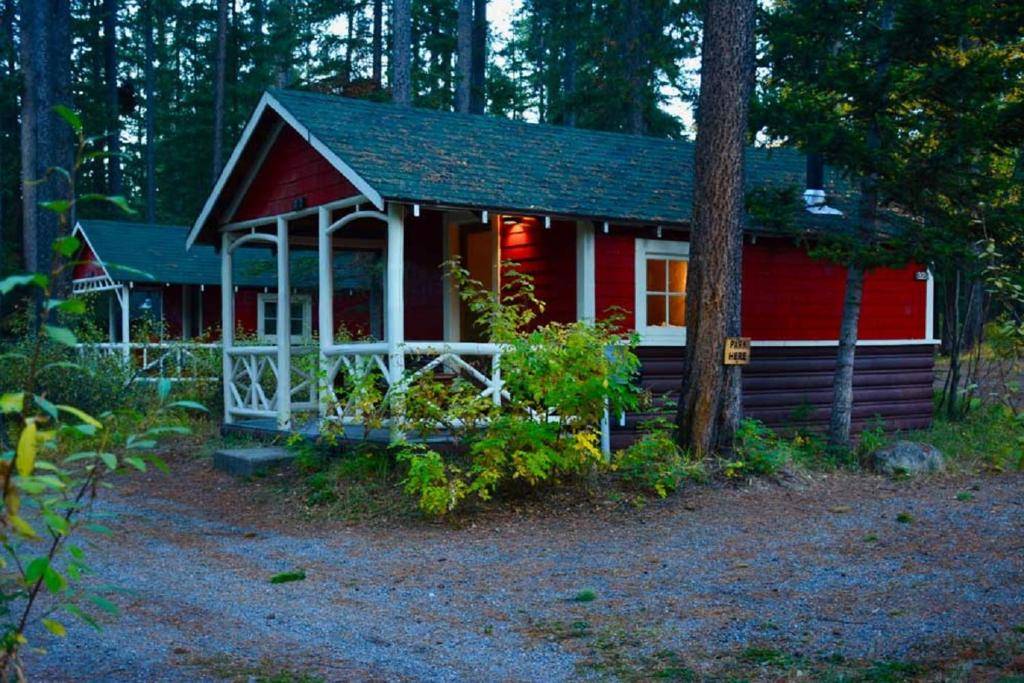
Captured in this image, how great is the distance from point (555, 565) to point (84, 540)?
4.14m

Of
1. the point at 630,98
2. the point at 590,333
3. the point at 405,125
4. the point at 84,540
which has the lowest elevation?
the point at 84,540

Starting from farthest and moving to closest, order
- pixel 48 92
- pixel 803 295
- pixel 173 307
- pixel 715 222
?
pixel 173 307 → pixel 48 92 → pixel 803 295 → pixel 715 222

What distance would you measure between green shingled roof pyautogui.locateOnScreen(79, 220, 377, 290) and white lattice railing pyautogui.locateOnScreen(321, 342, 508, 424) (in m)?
11.8

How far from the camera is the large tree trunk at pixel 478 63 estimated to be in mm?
34062

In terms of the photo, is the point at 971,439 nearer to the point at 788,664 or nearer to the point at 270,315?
the point at 788,664

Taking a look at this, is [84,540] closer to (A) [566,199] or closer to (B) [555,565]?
(B) [555,565]

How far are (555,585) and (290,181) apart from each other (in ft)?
27.1

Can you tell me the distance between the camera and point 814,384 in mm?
15883

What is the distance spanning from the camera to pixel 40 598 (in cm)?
721

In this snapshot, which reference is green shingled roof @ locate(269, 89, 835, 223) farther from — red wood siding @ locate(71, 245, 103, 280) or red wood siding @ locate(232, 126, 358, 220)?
red wood siding @ locate(71, 245, 103, 280)

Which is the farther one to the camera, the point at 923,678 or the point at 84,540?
the point at 84,540

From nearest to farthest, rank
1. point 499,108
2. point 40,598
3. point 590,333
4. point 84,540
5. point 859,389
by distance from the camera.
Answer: point 40,598, point 84,540, point 590,333, point 859,389, point 499,108

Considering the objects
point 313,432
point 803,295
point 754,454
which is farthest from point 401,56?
point 754,454

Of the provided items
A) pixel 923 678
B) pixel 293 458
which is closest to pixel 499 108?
pixel 293 458
